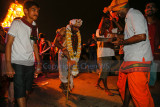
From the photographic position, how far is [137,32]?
1.70 m

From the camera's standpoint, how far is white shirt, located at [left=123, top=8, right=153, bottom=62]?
1.71 metres

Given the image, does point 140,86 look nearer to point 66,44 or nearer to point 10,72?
point 10,72

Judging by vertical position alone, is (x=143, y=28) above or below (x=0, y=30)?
below

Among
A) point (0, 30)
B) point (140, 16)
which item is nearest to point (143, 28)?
point (140, 16)

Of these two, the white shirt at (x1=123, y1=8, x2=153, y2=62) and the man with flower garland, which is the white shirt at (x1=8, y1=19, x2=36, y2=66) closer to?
the man with flower garland

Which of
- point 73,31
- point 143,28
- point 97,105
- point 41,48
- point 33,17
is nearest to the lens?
point 143,28

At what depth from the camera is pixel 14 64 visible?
5.99 ft

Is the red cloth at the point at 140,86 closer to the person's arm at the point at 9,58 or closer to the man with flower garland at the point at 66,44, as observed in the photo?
the man with flower garland at the point at 66,44

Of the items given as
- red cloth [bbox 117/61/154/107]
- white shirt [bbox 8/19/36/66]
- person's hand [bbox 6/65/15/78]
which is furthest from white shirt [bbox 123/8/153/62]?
person's hand [bbox 6/65/15/78]

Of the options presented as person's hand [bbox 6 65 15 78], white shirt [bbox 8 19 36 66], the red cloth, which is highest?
white shirt [bbox 8 19 36 66]

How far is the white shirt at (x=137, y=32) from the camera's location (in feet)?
5.62

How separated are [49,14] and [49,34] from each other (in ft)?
6.34

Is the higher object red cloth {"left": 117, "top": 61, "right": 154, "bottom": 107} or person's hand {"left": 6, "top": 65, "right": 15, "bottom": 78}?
person's hand {"left": 6, "top": 65, "right": 15, "bottom": 78}

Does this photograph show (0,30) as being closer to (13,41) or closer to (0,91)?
(13,41)
